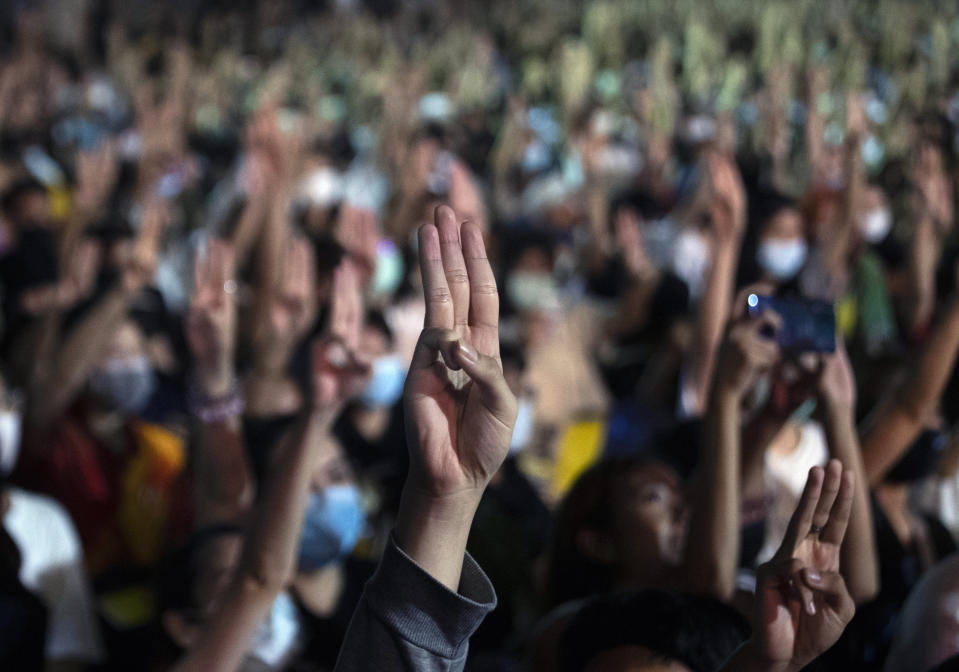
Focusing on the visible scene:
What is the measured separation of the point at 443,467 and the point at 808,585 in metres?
0.49

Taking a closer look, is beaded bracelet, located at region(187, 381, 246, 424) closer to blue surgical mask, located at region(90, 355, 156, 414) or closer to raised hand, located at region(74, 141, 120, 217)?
blue surgical mask, located at region(90, 355, 156, 414)

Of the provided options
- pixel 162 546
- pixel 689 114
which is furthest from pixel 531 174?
pixel 162 546

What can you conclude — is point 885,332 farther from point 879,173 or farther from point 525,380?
point 879,173

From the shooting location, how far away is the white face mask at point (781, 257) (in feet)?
15.9

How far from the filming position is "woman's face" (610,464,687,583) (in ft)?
7.73

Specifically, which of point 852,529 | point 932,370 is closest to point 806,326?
point 852,529

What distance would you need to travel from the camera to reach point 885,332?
4422mm

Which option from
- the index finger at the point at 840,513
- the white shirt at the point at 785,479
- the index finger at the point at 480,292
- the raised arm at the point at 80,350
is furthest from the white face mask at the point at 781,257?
the index finger at the point at 480,292

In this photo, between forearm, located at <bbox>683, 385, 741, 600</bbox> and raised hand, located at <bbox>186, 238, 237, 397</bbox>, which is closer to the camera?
forearm, located at <bbox>683, 385, 741, 600</bbox>

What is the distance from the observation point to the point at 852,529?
194cm

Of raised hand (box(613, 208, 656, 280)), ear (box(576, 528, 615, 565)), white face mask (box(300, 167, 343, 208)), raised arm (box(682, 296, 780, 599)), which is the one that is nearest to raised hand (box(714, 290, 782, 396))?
raised arm (box(682, 296, 780, 599))

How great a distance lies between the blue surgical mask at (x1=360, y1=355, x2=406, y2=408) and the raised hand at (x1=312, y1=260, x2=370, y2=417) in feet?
5.38

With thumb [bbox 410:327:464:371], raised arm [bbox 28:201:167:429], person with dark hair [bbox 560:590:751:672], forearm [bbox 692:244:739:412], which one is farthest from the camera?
raised arm [bbox 28:201:167:429]

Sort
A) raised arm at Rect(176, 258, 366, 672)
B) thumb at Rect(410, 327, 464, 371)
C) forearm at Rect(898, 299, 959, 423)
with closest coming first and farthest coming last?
thumb at Rect(410, 327, 464, 371) → raised arm at Rect(176, 258, 366, 672) → forearm at Rect(898, 299, 959, 423)
